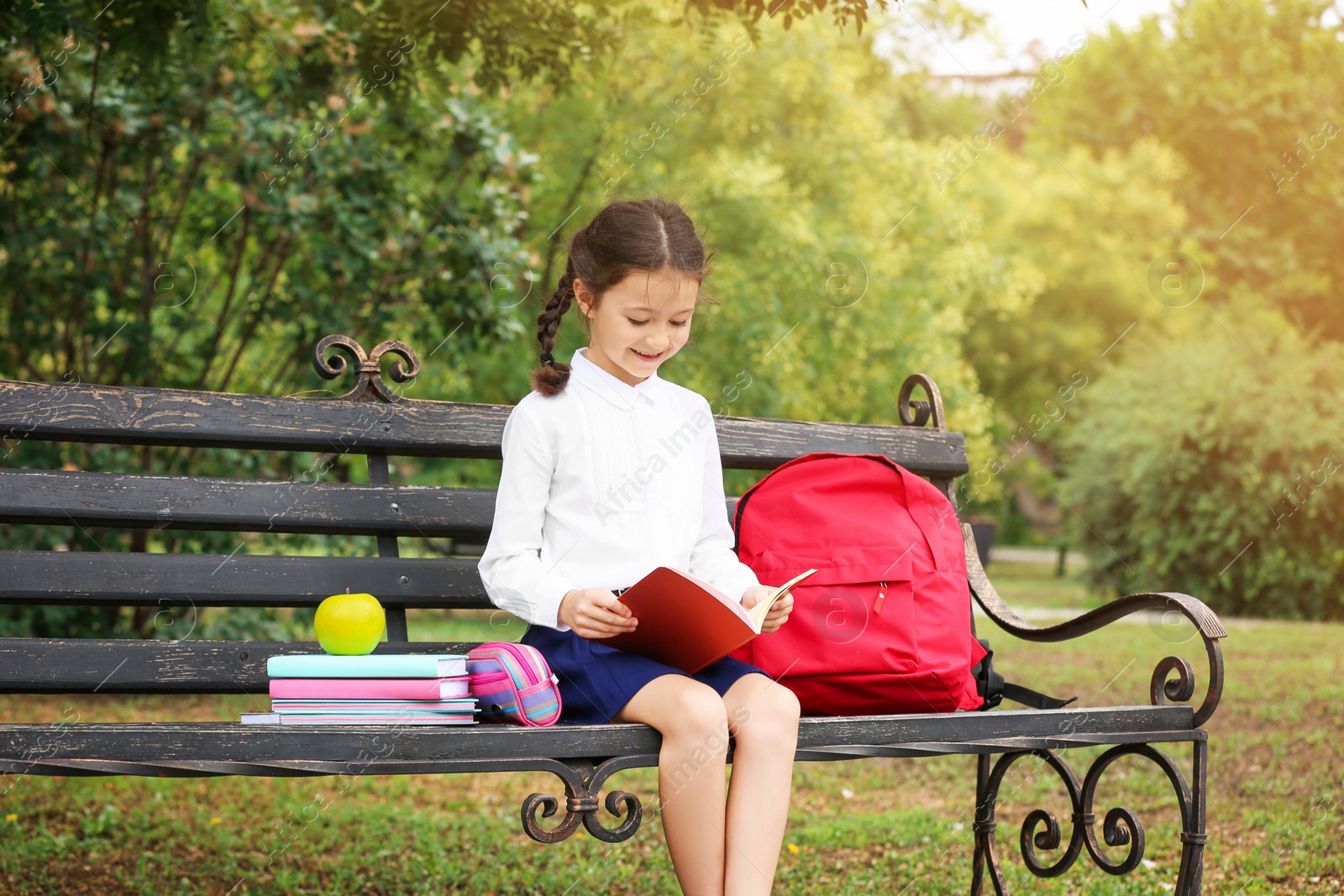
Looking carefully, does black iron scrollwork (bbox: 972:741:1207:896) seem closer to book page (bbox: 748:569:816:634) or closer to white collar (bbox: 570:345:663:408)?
book page (bbox: 748:569:816:634)

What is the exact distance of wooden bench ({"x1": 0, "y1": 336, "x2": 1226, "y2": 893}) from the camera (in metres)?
2.03

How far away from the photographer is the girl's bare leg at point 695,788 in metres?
2.09

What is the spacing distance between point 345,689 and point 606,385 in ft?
2.75

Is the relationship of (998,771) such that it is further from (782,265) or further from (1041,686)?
(782,265)

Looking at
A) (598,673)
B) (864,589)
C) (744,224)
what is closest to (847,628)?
(864,589)

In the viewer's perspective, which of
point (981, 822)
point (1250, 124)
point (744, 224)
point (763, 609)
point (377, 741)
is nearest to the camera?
point (377, 741)

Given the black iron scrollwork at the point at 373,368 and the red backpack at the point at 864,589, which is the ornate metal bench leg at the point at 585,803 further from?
the black iron scrollwork at the point at 373,368

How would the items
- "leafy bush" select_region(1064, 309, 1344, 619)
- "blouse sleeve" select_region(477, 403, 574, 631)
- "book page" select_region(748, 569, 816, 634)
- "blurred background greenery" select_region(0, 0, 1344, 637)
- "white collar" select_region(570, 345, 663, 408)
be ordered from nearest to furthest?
"book page" select_region(748, 569, 816, 634)
"blouse sleeve" select_region(477, 403, 574, 631)
"white collar" select_region(570, 345, 663, 408)
"blurred background greenery" select_region(0, 0, 1344, 637)
"leafy bush" select_region(1064, 309, 1344, 619)

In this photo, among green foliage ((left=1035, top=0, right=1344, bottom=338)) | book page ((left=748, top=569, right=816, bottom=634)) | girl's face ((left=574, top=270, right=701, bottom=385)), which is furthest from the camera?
green foliage ((left=1035, top=0, right=1344, bottom=338))

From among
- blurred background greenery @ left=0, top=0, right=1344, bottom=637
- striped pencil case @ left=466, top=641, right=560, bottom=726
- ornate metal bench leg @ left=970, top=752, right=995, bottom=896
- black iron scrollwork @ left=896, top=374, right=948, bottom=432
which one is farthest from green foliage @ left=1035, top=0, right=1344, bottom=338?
Result: striped pencil case @ left=466, top=641, right=560, bottom=726

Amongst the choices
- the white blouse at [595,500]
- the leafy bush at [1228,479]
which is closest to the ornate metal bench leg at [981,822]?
the white blouse at [595,500]

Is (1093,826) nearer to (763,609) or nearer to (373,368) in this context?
(763,609)

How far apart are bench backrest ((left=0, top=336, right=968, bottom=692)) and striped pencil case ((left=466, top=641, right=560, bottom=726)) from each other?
49 cm

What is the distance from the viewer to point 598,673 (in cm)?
230
